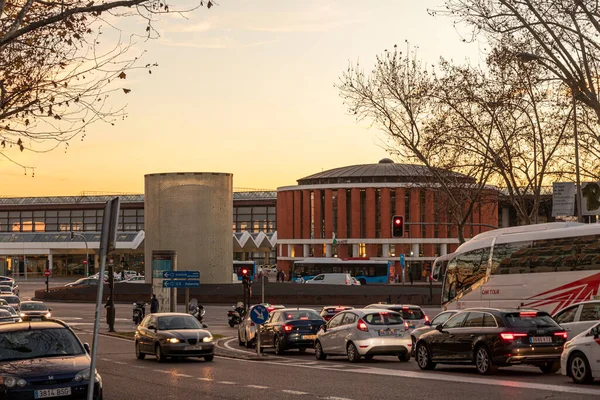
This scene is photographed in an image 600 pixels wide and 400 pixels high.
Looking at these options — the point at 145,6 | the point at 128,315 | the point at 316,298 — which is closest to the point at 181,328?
the point at 145,6

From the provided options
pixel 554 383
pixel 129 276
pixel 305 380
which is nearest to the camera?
pixel 554 383

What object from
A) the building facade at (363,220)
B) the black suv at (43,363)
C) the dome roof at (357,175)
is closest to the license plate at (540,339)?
the black suv at (43,363)

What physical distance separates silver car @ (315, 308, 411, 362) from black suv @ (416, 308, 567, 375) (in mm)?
3438

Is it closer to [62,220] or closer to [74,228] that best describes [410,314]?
[74,228]

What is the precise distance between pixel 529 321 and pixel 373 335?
564 centimetres

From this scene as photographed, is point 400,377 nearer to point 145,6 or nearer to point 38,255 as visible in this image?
point 145,6

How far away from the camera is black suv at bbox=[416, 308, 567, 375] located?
2023 cm

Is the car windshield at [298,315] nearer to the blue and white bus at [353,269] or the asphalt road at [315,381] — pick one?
the asphalt road at [315,381]

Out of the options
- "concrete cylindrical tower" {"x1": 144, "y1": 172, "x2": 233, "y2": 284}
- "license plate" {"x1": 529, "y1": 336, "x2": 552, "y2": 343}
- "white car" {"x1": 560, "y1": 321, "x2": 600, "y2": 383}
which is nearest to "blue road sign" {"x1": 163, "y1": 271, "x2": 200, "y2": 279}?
"license plate" {"x1": 529, "y1": 336, "x2": 552, "y2": 343}

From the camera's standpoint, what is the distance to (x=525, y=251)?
30.9 m

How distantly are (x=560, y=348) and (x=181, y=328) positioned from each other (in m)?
11.0

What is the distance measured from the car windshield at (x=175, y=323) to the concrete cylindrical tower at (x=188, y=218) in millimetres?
36583

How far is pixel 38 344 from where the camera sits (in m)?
14.5

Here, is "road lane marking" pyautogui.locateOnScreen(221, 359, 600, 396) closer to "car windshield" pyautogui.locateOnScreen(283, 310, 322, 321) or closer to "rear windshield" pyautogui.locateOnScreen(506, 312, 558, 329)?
"rear windshield" pyautogui.locateOnScreen(506, 312, 558, 329)
